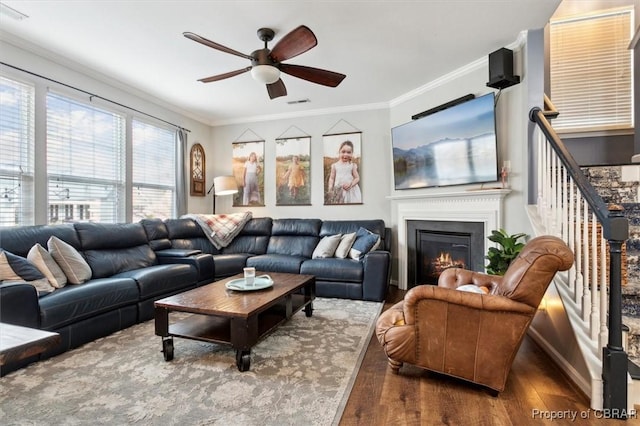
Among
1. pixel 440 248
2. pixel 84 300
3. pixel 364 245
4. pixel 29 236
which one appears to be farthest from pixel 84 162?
pixel 440 248

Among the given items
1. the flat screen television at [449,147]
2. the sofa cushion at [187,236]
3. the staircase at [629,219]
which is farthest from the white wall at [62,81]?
the staircase at [629,219]

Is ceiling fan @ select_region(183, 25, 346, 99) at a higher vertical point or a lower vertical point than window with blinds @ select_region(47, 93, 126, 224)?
higher

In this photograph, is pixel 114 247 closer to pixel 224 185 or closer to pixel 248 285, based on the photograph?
pixel 248 285

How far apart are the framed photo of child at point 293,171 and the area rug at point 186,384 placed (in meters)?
2.90

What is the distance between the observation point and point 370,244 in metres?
4.08

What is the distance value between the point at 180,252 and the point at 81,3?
101 inches

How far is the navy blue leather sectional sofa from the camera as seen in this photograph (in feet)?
7.70

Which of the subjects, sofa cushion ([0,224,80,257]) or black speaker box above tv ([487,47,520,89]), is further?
black speaker box above tv ([487,47,520,89])

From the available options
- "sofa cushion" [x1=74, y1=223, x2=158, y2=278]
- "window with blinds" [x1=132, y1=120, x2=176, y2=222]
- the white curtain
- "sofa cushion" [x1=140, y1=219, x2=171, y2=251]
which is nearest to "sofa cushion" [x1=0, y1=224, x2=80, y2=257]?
"sofa cushion" [x1=74, y1=223, x2=158, y2=278]

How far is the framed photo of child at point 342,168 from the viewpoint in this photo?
4.95 meters

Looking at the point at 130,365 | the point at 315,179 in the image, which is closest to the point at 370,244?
the point at 315,179

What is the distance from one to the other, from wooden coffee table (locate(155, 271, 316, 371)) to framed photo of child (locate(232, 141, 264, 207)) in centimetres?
287

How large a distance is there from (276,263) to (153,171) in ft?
7.73

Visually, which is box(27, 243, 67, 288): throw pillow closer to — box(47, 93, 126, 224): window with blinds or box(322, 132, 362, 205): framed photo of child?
box(47, 93, 126, 224): window with blinds
